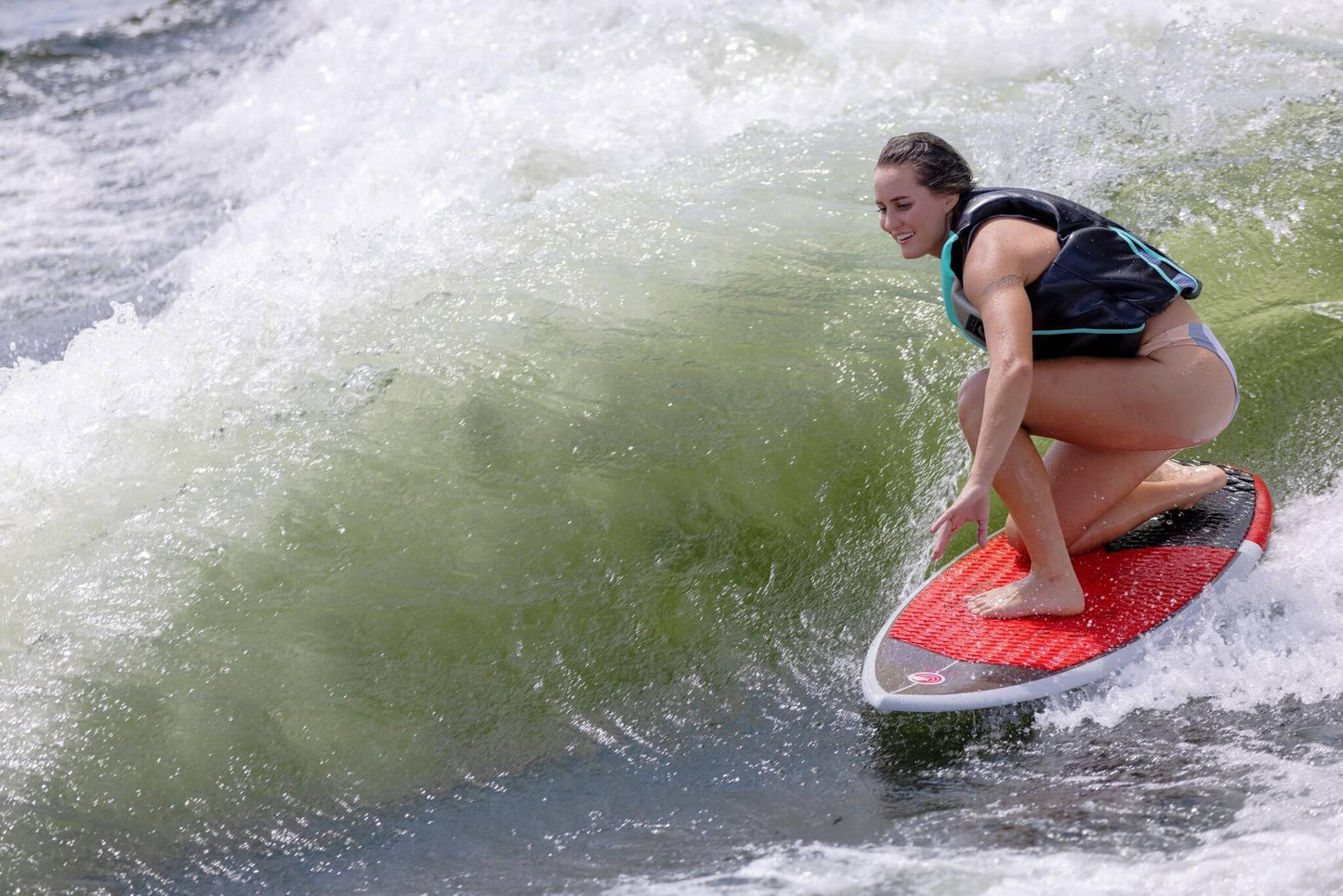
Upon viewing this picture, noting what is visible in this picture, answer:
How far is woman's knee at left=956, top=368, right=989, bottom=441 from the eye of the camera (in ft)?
9.54

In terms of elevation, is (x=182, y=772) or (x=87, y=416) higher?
(x=87, y=416)

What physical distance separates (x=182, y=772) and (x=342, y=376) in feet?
4.77

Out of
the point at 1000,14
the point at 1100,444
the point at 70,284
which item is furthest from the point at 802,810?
the point at 70,284

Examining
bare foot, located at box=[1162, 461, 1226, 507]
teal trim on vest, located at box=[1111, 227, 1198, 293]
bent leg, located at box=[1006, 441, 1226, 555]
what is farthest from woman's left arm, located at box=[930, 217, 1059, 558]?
bare foot, located at box=[1162, 461, 1226, 507]

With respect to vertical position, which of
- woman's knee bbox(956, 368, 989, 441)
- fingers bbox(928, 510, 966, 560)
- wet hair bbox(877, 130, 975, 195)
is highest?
wet hair bbox(877, 130, 975, 195)

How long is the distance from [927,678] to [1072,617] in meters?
0.43

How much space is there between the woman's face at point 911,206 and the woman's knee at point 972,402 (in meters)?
0.33

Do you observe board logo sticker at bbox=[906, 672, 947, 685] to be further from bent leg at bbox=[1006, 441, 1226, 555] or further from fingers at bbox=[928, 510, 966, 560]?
bent leg at bbox=[1006, 441, 1226, 555]

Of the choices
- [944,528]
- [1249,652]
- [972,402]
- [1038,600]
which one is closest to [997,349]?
[972,402]

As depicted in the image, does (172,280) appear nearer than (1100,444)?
No

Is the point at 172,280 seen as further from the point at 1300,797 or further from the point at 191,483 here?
the point at 1300,797

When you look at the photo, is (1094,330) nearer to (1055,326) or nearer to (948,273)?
(1055,326)

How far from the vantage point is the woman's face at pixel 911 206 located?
9.34 ft

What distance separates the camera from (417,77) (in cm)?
841
